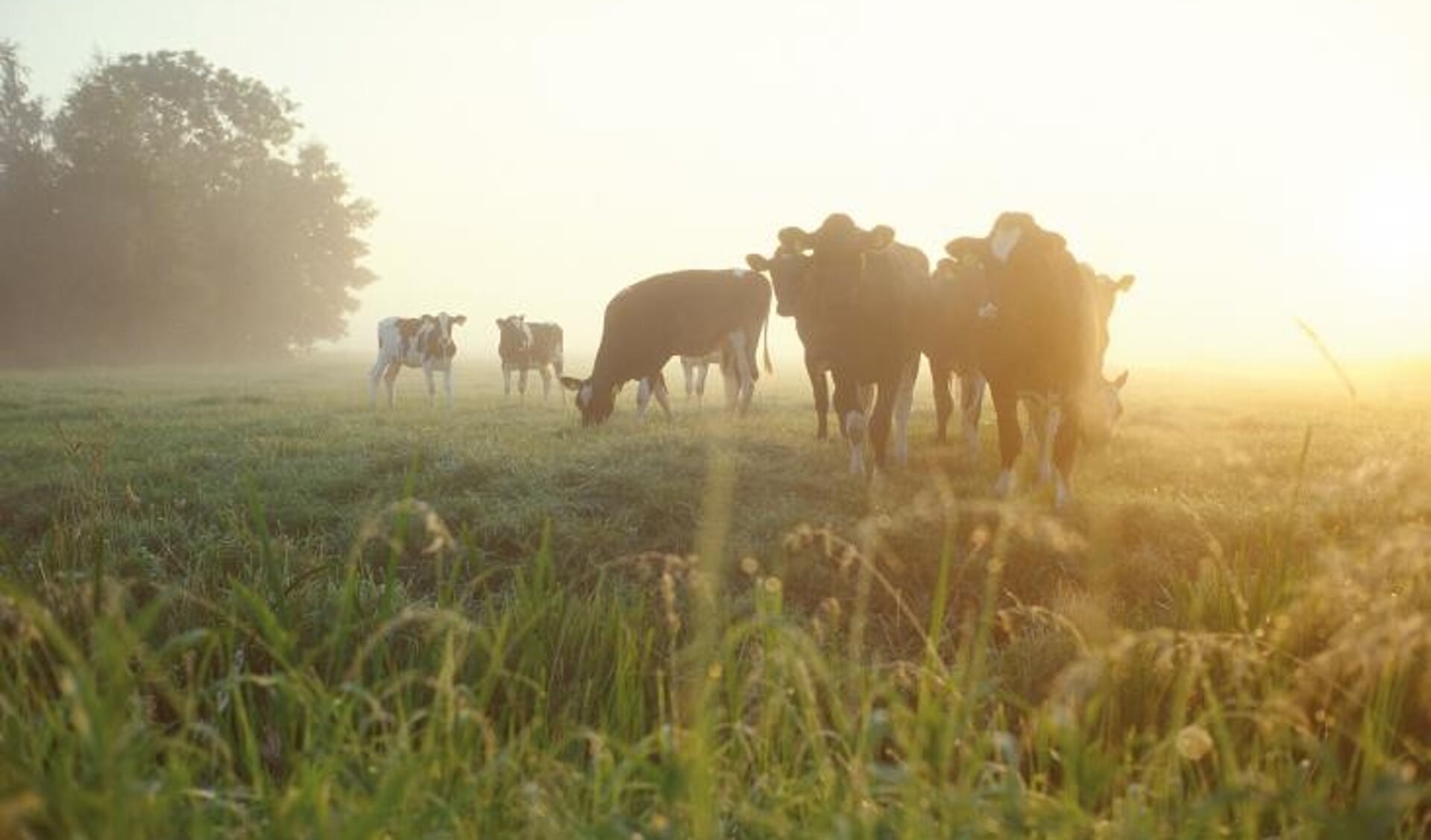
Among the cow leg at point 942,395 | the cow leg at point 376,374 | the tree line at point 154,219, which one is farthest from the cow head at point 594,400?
the tree line at point 154,219

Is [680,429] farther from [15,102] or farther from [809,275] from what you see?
[15,102]

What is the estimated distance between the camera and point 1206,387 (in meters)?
28.2

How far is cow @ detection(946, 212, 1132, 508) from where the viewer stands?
27.0 feet

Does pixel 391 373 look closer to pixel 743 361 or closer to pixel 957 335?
pixel 743 361

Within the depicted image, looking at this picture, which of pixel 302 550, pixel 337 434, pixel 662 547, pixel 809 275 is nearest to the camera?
pixel 302 550

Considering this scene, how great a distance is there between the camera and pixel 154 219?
4281cm

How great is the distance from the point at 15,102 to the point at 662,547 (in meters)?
52.8

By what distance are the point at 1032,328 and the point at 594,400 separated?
24.2 ft

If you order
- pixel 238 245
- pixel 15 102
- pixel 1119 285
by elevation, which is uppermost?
pixel 15 102

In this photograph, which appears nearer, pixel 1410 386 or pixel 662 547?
pixel 662 547

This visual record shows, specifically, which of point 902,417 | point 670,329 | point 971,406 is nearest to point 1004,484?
point 902,417

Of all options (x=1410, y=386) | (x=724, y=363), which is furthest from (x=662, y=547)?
(x=1410, y=386)

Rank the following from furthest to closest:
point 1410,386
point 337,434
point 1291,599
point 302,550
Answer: point 1410,386 < point 337,434 < point 302,550 < point 1291,599

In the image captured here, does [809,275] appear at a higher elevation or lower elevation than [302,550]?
higher
